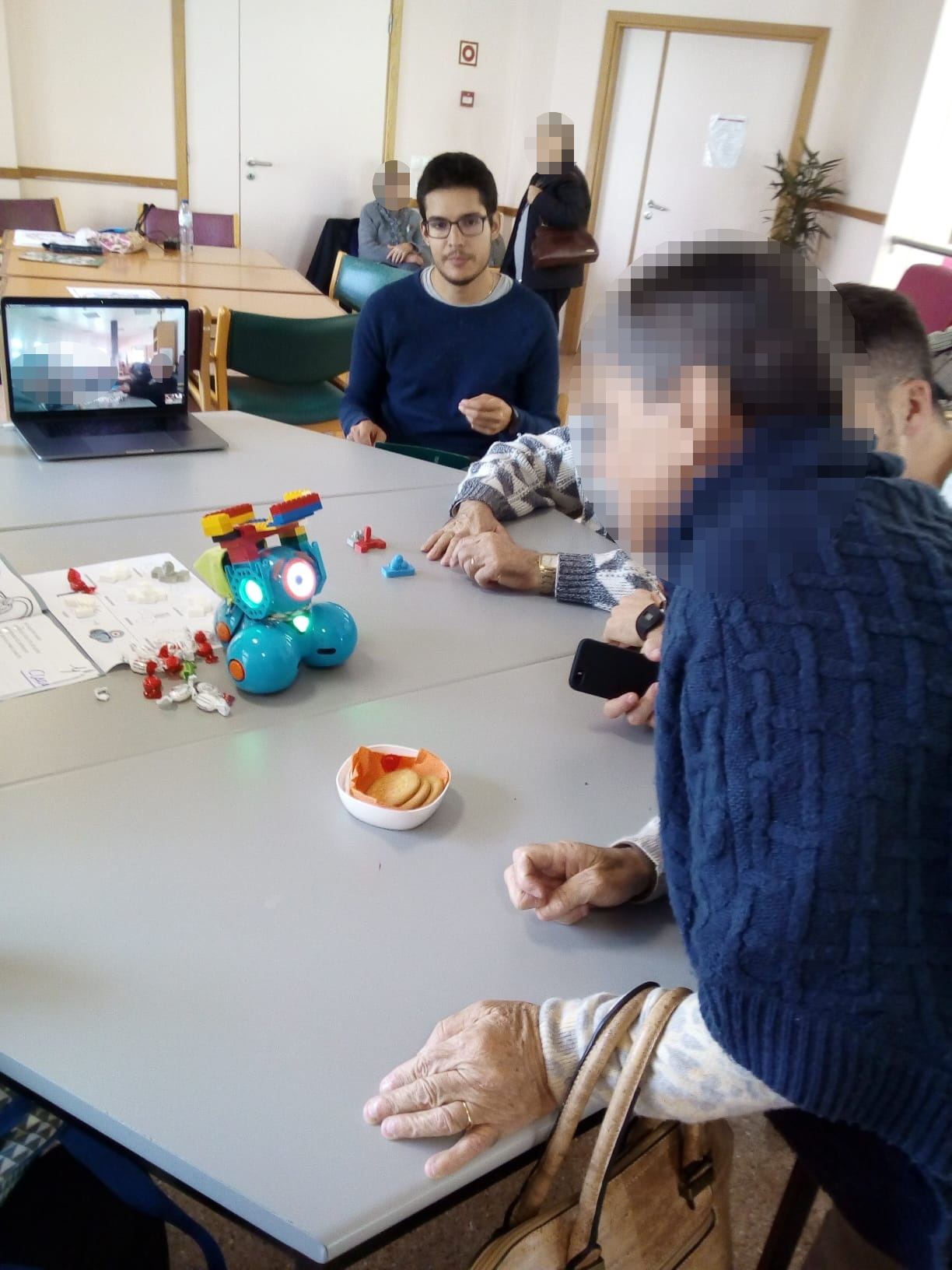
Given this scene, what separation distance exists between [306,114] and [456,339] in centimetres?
437

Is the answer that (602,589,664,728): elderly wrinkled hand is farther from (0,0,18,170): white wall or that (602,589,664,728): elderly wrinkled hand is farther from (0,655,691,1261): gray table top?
(0,0,18,170): white wall

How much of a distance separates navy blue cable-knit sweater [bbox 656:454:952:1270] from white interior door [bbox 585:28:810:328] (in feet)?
17.3

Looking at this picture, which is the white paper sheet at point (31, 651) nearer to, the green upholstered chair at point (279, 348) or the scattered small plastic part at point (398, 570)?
the scattered small plastic part at point (398, 570)

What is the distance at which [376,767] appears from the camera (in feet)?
3.44

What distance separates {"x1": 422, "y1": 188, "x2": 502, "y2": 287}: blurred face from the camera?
2.12 m

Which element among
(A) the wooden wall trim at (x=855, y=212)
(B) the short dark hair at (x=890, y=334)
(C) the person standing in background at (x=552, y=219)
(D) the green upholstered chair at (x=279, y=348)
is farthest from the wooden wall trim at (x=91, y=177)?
(B) the short dark hair at (x=890, y=334)

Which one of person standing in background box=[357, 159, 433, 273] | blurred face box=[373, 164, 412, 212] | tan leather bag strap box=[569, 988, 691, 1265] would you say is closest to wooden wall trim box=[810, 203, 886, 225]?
person standing in background box=[357, 159, 433, 273]

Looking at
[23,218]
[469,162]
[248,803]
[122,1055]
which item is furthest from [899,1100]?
[23,218]

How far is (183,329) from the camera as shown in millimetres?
1942

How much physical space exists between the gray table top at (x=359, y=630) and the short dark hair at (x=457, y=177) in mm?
779

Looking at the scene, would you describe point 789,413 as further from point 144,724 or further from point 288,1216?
point 144,724

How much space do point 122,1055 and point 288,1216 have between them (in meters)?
0.18

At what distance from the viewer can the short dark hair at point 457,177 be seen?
84.3 inches

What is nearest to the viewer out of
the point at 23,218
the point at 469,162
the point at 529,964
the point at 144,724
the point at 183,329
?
the point at 529,964
